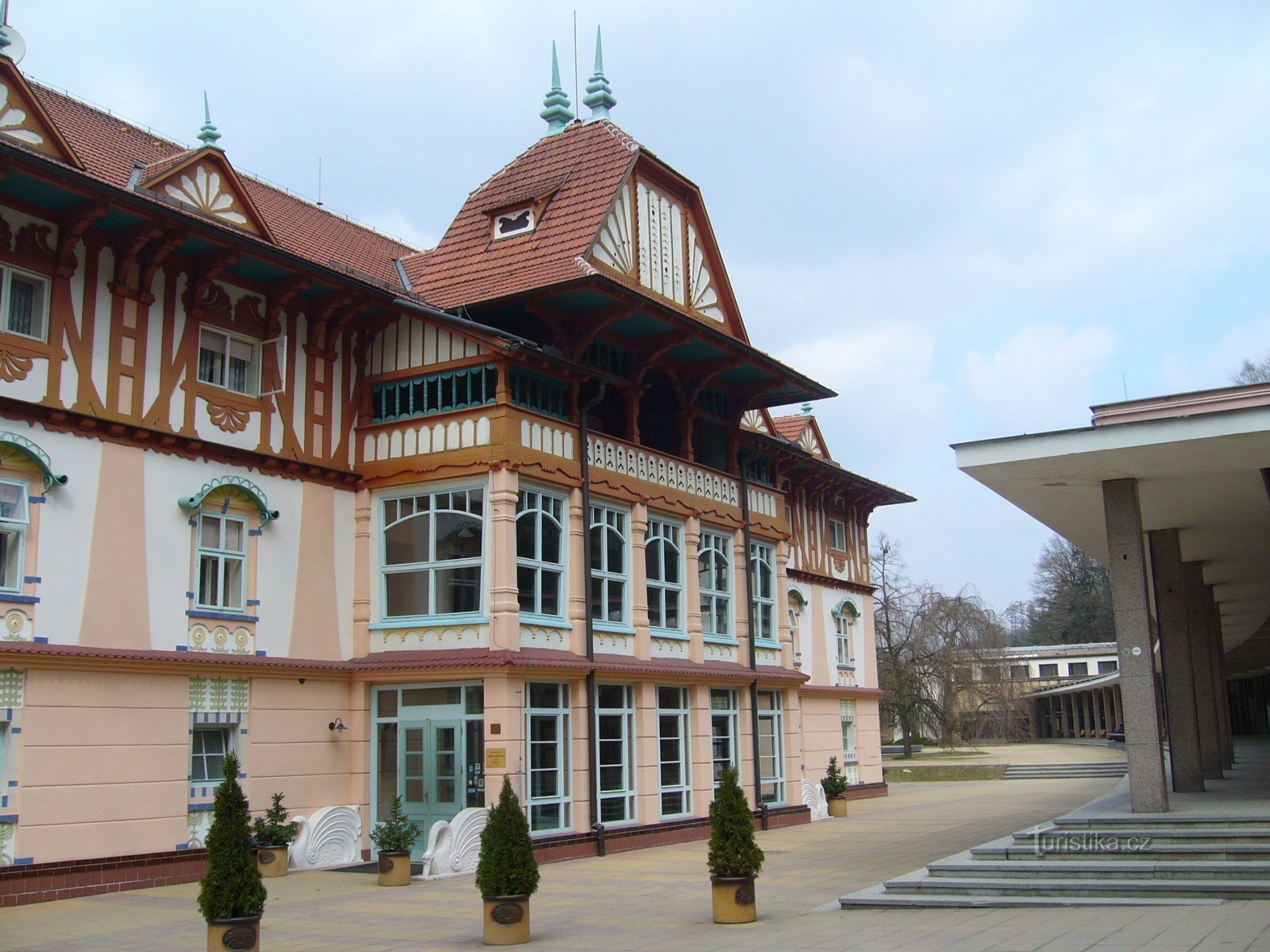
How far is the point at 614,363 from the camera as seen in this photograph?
2155 cm

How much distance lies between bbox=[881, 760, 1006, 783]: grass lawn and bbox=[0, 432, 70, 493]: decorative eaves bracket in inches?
1234

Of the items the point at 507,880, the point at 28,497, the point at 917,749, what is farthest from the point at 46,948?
the point at 917,749

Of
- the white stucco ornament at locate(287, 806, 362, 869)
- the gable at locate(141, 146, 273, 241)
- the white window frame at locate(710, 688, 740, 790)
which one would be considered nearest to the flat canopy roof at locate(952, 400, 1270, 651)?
the white window frame at locate(710, 688, 740, 790)

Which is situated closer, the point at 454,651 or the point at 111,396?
the point at 111,396

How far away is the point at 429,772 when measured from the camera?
18.2m

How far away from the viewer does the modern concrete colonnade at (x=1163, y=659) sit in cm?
1520

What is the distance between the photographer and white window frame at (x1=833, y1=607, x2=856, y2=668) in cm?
3356

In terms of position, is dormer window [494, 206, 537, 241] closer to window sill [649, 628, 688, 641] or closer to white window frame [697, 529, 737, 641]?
white window frame [697, 529, 737, 641]

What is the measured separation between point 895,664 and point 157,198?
38345 millimetres

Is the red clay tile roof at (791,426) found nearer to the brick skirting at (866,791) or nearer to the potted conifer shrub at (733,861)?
the brick skirting at (866,791)

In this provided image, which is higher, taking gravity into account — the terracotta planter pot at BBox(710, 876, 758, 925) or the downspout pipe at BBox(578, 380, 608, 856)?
the downspout pipe at BBox(578, 380, 608, 856)

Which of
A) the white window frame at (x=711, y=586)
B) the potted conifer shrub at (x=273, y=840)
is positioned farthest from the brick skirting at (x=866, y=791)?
the potted conifer shrub at (x=273, y=840)

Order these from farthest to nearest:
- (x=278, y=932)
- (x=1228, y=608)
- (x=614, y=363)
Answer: (x=1228, y=608) → (x=614, y=363) → (x=278, y=932)

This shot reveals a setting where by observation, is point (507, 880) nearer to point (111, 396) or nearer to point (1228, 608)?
point (111, 396)
